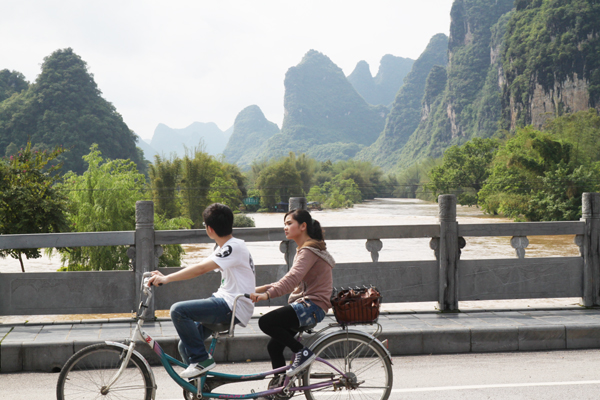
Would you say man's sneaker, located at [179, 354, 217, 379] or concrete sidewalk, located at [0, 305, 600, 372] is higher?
man's sneaker, located at [179, 354, 217, 379]

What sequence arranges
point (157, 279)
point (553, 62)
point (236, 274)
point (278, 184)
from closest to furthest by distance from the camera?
1. point (157, 279)
2. point (236, 274)
3. point (278, 184)
4. point (553, 62)

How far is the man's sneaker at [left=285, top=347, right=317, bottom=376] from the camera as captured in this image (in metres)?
3.63

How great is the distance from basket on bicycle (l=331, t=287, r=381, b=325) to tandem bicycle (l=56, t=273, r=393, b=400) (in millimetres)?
112

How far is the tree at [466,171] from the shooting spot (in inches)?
2653

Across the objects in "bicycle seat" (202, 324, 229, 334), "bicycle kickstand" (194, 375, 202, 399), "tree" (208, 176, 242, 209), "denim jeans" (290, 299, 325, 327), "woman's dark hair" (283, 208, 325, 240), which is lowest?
"bicycle kickstand" (194, 375, 202, 399)

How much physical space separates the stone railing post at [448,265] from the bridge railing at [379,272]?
13 millimetres

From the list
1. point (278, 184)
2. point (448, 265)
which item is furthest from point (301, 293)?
point (278, 184)

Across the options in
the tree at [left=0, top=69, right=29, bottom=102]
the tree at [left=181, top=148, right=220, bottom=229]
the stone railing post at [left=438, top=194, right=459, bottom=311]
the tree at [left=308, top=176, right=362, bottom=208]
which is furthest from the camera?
the tree at [left=0, top=69, right=29, bottom=102]

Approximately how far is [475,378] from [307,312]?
80.6 inches

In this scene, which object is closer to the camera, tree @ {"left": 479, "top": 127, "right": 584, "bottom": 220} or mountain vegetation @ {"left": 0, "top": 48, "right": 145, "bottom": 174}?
tree @ {"left": 479, "top": 127, "right": 584, "bottom": 220}

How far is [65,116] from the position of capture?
9106 centimetres

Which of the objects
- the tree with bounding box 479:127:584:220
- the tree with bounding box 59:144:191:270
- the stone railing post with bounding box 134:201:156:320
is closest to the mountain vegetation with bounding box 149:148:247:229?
the tree with bounding box 59:144:191:270

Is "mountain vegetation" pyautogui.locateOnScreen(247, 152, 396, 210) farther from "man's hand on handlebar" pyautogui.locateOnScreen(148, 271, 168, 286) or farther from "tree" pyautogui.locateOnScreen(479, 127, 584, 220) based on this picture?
"man's hand on handlebar" pyautogui.locateOnScreen(148, 271, 168, 286)

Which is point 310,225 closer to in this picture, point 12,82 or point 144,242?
point 144,242
